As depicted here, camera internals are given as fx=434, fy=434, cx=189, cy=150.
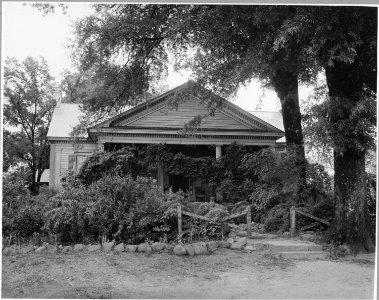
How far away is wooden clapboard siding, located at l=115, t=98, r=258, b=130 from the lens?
21.3m

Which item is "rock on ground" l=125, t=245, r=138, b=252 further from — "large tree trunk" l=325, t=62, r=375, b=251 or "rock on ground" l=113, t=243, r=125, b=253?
"large tree trunk" l=325, t=62, r=375, b=251

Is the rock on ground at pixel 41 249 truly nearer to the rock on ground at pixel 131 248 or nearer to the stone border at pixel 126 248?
the stone border at pixel 126 248

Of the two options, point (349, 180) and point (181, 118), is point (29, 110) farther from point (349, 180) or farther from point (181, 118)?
point (349, 180)

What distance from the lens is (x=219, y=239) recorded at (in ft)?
36.8

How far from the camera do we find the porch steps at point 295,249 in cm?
1025

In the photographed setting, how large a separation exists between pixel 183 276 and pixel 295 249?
11.7 ft

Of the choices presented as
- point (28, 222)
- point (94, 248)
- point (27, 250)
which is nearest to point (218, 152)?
point (28, 222)

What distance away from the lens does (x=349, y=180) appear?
1101cm

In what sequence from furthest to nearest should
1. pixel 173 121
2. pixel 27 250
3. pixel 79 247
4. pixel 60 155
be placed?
pixel 60 155 → pixel 173 121 → pixel 79 247 → pixel 27 250

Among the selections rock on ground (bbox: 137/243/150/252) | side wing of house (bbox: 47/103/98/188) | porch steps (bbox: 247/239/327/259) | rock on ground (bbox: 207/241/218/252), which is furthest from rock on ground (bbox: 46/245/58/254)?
side wing of house (bbox: 47/103/98/188)

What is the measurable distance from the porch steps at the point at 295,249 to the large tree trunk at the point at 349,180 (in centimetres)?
75

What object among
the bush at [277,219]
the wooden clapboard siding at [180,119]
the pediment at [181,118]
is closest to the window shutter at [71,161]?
the pediment at [181,118]

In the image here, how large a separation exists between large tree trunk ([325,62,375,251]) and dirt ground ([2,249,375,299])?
0.97m

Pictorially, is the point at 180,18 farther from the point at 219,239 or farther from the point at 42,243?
the point at 42,243
